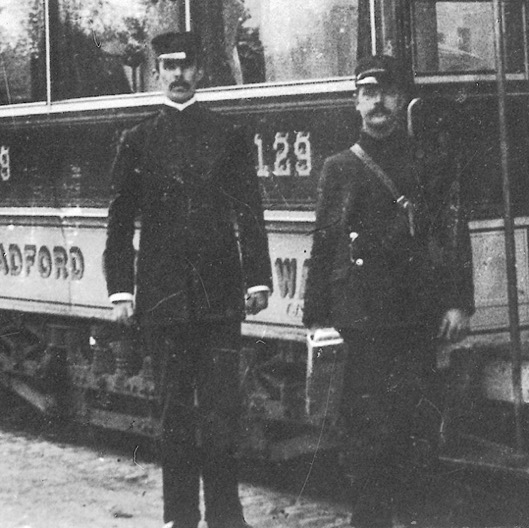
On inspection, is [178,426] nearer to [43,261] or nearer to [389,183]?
[389,183]

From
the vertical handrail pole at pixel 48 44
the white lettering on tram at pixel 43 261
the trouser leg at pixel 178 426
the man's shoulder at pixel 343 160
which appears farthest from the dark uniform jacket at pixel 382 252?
the vertical handrail pole at pixel 48 44

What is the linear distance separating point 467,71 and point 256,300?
57.1 inches

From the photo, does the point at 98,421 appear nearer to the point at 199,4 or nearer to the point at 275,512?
the point at 275,512

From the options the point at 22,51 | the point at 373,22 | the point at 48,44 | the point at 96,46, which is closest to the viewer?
→ the point at 373,22

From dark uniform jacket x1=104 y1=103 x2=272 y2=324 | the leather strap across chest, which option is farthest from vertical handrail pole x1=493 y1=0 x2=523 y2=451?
dark uniform jacket x1=104 y1=103 x2=272 y2=324

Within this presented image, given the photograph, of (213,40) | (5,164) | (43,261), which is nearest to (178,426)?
(213,40)

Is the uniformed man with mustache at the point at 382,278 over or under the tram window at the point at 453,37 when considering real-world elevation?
under

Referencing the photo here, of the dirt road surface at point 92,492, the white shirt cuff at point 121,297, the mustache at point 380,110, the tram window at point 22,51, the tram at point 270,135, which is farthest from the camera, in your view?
the tram window at point 22,51

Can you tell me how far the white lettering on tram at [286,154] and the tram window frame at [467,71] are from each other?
22.5 inches

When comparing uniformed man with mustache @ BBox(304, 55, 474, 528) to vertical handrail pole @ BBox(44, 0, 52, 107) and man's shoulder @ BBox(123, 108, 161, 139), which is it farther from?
vertical handrail pole @ BBox(44, 0, 52, 107)

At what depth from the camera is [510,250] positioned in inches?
215

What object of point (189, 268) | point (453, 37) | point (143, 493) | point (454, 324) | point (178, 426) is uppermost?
point (453, 37)

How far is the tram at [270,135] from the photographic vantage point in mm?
5688

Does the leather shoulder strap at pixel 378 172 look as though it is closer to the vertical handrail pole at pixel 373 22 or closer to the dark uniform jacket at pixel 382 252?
the dark uniform jacket at pixel 382 252
